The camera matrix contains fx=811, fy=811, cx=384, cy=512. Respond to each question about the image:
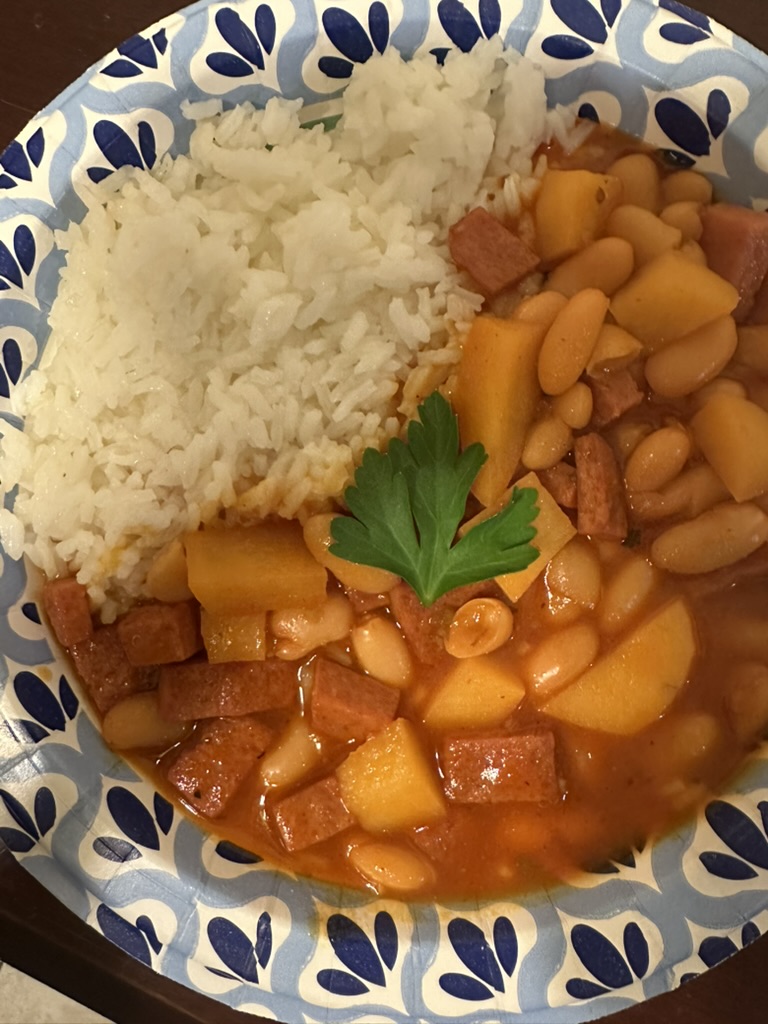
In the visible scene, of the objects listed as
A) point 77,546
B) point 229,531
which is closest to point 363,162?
point 229,531

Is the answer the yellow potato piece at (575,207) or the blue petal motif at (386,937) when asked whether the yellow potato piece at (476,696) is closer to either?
the blue petal motif at (386,937)

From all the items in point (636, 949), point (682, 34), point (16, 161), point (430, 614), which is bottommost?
point (636, 949)

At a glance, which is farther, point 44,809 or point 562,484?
point 562,484

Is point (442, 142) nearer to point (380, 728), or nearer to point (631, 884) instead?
point (380, 728)

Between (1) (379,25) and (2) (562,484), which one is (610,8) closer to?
(1) (379,25)

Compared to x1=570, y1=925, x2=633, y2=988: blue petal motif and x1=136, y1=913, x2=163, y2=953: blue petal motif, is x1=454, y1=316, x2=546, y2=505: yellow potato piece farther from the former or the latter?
x1=136, y1=913, x2=163, y2=953: blue petal motif

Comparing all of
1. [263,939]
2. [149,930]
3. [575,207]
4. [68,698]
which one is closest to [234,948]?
[263,939]
